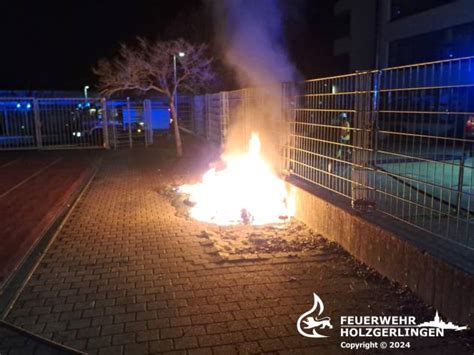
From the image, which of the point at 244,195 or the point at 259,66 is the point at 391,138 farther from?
the point at 259,66

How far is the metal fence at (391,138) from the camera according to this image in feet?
13.5

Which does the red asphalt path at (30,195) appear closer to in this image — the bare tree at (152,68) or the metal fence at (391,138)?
the bare tree at (152,68)

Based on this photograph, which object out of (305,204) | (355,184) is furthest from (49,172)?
(355,184)

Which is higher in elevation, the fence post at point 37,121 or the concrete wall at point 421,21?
the concrete wall at point 421,21

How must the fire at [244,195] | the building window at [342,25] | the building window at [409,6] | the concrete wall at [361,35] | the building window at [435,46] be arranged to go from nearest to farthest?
the fire at [244,195] < the building window at [435,46] < the building window at [409,6] < the concrete wall at [361,35] < the building window at [342,25]

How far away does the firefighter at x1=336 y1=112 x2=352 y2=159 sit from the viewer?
582 cm

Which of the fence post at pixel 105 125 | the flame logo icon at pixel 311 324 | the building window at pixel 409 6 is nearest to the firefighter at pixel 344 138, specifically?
the flame logo icon at pixel 311 324

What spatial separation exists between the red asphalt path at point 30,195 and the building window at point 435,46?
18374 mm

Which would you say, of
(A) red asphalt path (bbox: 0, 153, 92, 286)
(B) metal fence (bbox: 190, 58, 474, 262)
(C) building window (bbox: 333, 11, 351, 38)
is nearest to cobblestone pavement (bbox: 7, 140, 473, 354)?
(A) red asphalt path (bbox: 0, 153, 92, 286)

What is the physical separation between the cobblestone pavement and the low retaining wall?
156 millimetres

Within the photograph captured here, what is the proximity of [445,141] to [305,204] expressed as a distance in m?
2.96

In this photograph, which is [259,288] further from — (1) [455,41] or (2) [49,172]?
(1) [455,41]

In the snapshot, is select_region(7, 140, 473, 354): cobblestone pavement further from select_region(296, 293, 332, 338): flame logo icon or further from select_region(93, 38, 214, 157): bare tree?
select_region(93, 38, 214, 157): bare tree

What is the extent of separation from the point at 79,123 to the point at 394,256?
69.2 ft
